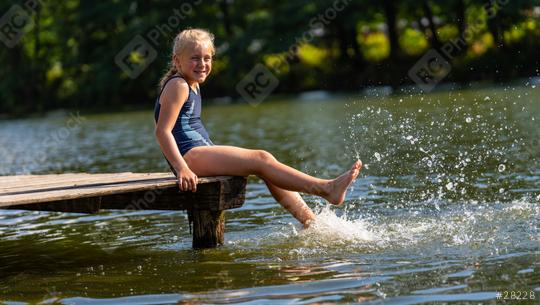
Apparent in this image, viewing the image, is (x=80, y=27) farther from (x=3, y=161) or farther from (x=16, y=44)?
(x=3, y=161)

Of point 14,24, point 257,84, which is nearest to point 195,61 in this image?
point 257,84

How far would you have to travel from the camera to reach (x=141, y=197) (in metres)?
8.57

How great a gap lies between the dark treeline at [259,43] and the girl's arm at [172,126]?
3217 cm

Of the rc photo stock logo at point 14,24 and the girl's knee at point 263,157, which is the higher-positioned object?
the rc photo stock logo at point 14,24

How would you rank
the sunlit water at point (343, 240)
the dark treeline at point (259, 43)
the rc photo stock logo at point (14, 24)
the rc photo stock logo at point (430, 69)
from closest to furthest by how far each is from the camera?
the sunlit water at point (343, 240), the dark treeline at point (259, 43), the rc photo stock logo at point (430, 69), the rc photo stock logo at point (14, 24)

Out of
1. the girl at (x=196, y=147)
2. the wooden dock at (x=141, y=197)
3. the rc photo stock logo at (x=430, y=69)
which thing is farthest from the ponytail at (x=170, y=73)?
the rc photo stock logo at (x=430, y=69)

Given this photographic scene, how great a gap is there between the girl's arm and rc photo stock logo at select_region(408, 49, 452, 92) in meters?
34.8

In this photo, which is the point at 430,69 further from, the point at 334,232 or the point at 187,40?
the point at 187,40

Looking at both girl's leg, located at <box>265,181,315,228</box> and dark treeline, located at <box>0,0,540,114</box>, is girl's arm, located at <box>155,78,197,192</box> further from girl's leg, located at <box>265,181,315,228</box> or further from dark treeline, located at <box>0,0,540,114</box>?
dark treeline, located at <box>0,0,540,114</box>

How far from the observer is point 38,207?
8.55 metres

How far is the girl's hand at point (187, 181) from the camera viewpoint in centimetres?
830

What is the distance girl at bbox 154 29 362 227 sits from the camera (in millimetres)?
8594

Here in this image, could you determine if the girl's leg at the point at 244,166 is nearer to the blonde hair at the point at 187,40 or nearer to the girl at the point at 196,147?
the girl at the point at 196,147

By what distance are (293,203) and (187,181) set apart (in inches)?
55.0
